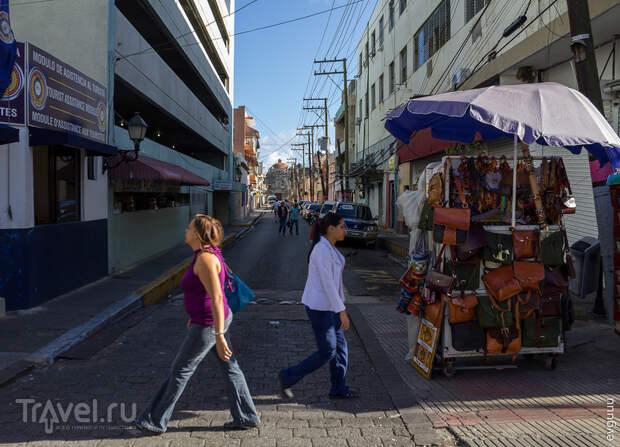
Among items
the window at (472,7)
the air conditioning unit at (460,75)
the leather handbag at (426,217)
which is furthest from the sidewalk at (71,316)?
the window at (472,7)

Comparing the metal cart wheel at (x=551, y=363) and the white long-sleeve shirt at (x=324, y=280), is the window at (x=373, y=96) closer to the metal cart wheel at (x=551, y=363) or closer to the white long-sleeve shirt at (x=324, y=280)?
the metal cart wheel at (x=551, y=363)

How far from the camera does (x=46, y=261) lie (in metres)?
8.34

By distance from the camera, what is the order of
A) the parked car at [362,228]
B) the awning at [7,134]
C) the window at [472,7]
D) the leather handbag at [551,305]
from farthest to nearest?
the parked car at [362,228] → the window at [472,7] → the awning at [7,134] → the leather handbag at [551,305]

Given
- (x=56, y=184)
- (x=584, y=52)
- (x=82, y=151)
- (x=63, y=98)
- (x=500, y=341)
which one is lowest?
(x=500, y=341)

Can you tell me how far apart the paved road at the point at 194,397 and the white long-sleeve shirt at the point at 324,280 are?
0.96 meters

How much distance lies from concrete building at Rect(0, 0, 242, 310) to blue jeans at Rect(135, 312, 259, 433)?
5096 millimetres

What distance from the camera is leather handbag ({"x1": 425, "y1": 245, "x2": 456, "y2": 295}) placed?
4891mm

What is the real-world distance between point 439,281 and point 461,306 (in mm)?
→ 341

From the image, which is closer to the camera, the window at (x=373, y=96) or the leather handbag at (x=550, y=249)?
the leather handbag at (x=550, y=249)

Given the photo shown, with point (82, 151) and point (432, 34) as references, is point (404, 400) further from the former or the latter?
point (432, 34)

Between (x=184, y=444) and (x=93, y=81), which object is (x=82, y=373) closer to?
(x=184, y=444)

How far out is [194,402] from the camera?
14.7ft

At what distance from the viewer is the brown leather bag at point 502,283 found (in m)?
4.96

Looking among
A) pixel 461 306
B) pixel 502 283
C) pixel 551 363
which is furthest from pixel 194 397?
pixel 551 363
